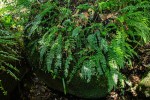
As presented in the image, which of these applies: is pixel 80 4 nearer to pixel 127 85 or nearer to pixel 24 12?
pixel 24 12

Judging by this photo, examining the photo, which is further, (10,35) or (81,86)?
(10,35)

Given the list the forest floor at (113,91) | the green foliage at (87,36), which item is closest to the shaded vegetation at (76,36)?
the green foliage at (87,36)

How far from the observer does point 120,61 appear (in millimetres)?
3098

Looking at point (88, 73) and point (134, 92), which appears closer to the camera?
point (88, 73)

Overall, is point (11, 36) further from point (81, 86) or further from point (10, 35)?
point (81, 86)

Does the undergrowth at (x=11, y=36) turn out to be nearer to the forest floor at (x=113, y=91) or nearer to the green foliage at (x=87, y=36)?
the green foliage at (x=87, y=36)

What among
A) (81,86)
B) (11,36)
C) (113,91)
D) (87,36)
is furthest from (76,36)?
Result: (113,91)

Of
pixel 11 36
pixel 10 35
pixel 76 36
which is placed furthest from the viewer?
pixel 10 35

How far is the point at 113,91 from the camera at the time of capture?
3705mm

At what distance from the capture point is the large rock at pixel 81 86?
3.36m

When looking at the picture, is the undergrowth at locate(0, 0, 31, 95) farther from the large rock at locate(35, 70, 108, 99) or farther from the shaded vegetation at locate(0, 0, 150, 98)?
the large rock at locate(35, 70, 108, 99)

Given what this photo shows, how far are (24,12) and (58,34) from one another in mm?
871

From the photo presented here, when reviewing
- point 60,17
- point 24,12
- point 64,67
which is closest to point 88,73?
point 64,67

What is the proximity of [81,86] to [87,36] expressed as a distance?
694 mm
